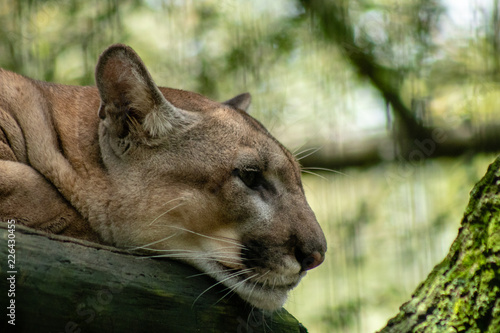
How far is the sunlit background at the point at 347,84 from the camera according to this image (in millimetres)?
8820

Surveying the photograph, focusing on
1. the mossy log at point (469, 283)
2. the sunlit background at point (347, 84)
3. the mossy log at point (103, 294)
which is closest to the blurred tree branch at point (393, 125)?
the sunlit background at point (347, 84)

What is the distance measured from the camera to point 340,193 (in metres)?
9.32

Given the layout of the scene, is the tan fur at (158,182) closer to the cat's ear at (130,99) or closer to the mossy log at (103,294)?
the cat's ear at (130,99)

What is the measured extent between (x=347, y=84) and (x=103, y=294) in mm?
6885

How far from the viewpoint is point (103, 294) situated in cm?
359

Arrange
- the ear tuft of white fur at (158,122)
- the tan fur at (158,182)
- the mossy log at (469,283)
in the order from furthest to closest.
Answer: the ear tuft of white fur at (158,122) < the tan fur at (158,182) < the mossy log at (469,283)

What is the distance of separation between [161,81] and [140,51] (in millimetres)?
771

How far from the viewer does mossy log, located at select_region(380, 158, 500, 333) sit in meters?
3.73

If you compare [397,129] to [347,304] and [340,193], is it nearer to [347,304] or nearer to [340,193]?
[340,193]

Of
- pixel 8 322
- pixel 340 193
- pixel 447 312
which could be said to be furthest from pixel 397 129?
pixel 8 322

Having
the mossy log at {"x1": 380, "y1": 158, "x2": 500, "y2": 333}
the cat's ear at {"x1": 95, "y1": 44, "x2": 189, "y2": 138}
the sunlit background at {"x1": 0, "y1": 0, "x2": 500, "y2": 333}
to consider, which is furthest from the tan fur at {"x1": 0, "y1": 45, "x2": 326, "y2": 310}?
the sunlit background at {"x1": 0, "y1": 0, "x2": 500, "y2": 333}

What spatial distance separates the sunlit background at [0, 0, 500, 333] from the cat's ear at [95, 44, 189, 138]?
3.69m

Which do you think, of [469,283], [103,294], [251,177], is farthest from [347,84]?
[103,294]

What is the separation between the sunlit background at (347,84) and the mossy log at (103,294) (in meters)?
4.63
